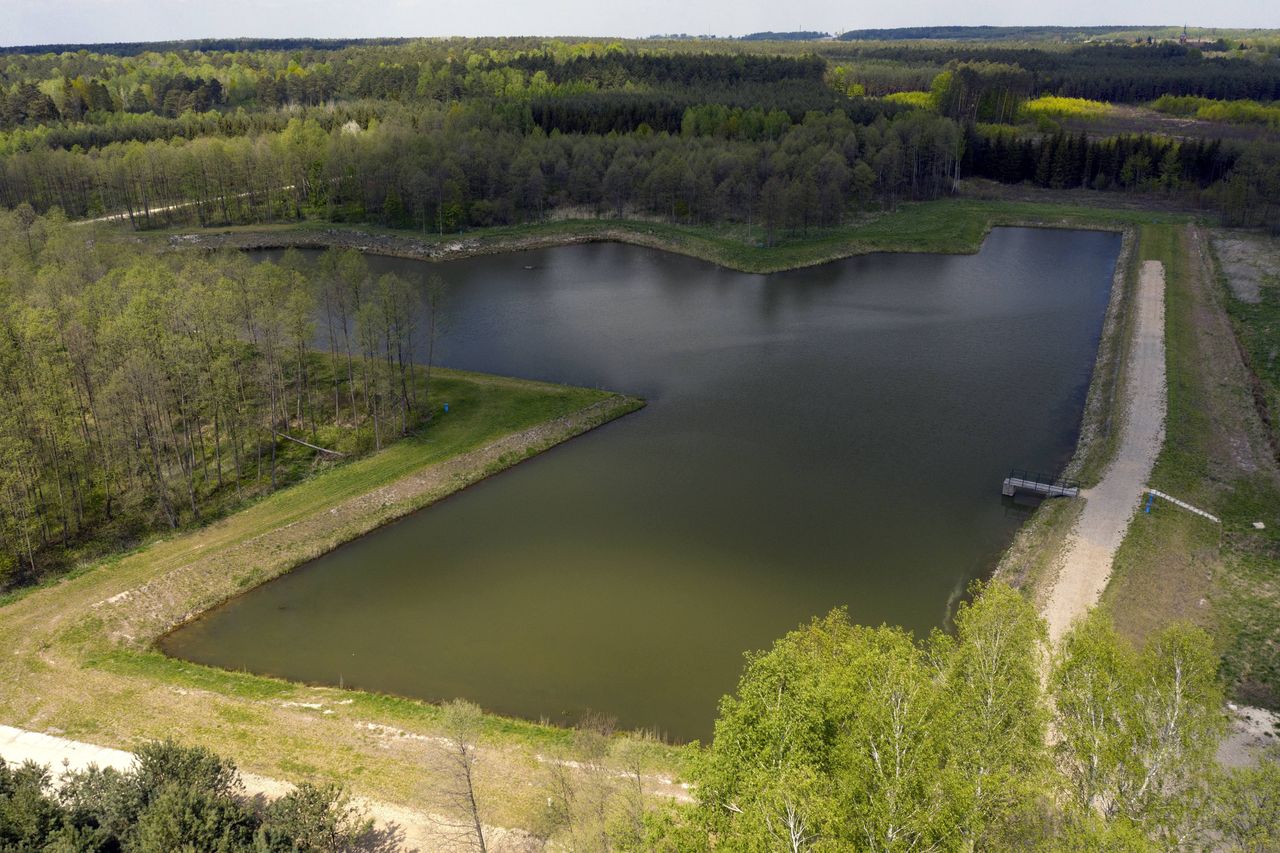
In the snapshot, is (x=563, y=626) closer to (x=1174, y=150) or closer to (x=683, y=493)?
(x=683, y=493)

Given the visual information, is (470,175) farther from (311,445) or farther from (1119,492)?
(1119,492)

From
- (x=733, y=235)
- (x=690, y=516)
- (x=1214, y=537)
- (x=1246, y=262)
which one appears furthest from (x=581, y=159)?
(x=1214, y=537)

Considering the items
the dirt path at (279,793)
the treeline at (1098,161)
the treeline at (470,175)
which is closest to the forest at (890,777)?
the dirt path at (279,793)

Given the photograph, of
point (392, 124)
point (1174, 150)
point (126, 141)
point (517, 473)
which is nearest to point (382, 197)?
point (392, 124)

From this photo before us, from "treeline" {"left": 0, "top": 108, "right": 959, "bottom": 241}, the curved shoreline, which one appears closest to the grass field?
the curved shoreline

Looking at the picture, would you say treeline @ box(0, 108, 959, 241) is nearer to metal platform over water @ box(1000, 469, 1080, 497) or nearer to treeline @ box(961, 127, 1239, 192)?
treeline @ box(961, 127, 1239, 192)

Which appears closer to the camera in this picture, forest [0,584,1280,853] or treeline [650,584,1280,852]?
treeline [650,584,1280,852]

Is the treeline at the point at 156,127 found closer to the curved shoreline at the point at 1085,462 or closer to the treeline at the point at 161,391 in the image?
Answer: the treeline at the point at 161,391
